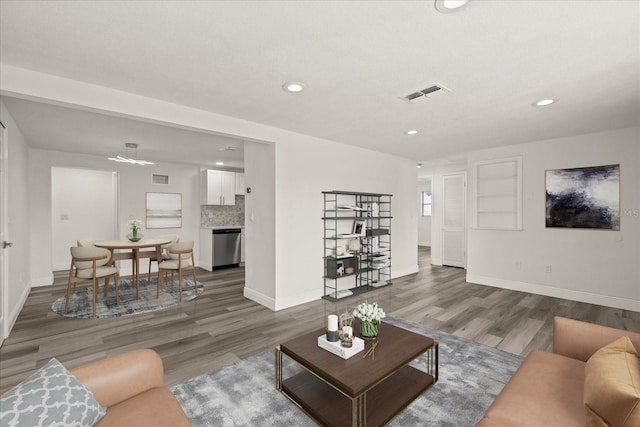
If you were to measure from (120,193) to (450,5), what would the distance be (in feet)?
22.6

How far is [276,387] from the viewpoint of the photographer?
2260mm

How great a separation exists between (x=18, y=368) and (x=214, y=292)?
2525 mm

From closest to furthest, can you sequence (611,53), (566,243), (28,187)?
(611,53)
(566,243)
(28,187)

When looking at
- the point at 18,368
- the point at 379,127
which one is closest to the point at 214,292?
the point at 18,368

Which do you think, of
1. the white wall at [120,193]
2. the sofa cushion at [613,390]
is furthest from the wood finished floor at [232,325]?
the sofa cushion at [613,390]

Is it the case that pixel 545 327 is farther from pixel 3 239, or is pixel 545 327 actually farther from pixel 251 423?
pixel 3 239

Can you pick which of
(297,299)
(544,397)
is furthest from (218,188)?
(544,397)

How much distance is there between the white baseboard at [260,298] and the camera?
4159mm

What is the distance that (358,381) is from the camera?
5.65 feet

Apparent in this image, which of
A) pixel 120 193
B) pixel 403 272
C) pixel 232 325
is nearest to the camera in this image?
pixel 232 325

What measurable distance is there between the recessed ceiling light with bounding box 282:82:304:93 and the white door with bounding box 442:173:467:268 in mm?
5690

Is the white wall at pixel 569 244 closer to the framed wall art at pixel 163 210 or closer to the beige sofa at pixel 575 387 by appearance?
the beige sofa at pixel 575 387

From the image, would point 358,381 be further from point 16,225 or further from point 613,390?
point 16,225

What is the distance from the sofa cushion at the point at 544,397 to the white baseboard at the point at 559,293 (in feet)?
11.7
